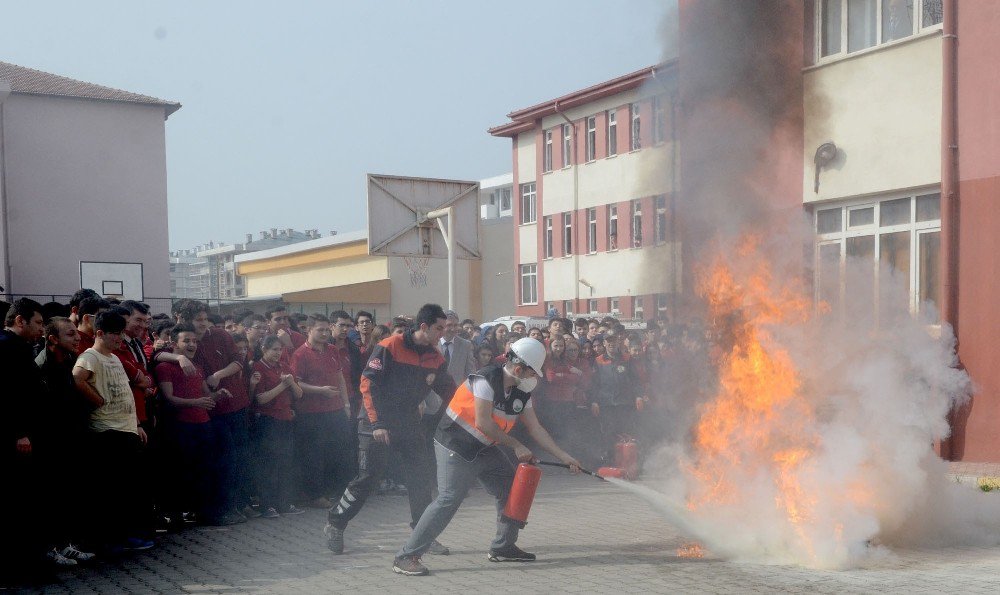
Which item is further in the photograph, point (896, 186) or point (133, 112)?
point (133, 112)

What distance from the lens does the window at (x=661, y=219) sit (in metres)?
11.9

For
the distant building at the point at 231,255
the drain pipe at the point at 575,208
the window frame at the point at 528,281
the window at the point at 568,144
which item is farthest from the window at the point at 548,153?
the distant building at the point at 231,255

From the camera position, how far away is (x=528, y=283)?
120 feet

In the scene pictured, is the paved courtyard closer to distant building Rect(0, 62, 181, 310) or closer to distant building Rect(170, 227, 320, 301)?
distant building Rect(0, 62, 181, 310)

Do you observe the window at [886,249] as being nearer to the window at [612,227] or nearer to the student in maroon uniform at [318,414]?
the window at [612,227]

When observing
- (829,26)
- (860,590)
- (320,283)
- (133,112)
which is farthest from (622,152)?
(320,283)

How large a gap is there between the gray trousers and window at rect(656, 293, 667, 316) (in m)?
5.11

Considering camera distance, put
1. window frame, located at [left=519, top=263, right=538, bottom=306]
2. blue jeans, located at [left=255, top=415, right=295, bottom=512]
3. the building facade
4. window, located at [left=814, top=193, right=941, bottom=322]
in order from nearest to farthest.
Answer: blue jeans, located at [left=255, top=415, right=295, bottom=512]
window, located at [left=814, top=193, right=941, bottom=322]
the building facade
window frame, located at [left=519, top=263, right=538, bottom=306]

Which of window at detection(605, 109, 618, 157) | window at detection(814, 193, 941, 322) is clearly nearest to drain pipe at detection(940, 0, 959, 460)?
window at detection(814, 193, 941, 322)

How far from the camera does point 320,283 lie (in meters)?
46.9

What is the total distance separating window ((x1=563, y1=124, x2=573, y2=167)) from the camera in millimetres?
21734

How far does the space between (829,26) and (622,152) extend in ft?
11.3

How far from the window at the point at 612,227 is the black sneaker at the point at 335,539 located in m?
6.45

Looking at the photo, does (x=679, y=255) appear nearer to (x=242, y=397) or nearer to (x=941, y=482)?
(x=941, y=482)
